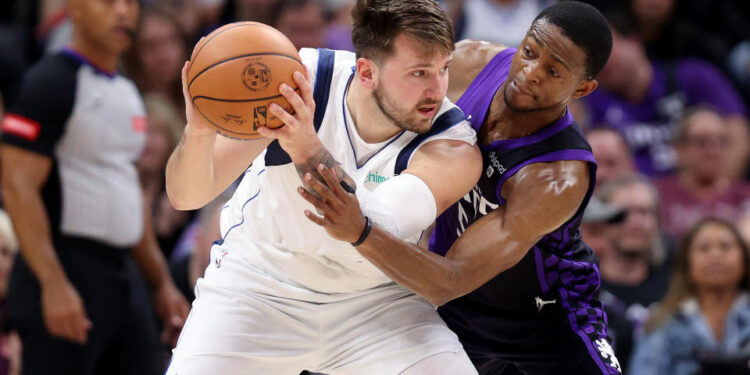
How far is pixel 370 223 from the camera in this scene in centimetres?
348

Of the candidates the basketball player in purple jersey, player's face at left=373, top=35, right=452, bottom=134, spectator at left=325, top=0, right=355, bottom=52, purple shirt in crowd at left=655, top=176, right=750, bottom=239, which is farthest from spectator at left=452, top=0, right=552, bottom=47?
player's face at left=373, top=35, right=452, bottom=134

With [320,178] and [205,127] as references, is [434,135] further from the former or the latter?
[205,127]

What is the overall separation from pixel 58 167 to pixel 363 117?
2.38 meters

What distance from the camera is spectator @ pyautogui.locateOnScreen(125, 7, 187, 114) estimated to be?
8438mm

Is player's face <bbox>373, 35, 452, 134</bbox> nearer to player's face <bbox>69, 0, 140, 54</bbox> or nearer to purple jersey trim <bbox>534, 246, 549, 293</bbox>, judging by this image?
purple jersey trim <bbox>534, 246, 549, 293</bbox>

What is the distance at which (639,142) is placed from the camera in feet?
28.9

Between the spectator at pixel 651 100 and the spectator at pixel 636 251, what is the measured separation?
1.45 meters

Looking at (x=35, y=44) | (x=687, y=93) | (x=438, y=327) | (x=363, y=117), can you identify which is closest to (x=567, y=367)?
(x=438, y=327)

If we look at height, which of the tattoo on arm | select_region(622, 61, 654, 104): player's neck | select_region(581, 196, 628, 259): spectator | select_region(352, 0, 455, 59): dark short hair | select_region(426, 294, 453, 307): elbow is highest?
select_region(352, 0, 455, 59): dark short hair

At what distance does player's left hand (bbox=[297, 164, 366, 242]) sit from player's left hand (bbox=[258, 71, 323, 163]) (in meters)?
0.09

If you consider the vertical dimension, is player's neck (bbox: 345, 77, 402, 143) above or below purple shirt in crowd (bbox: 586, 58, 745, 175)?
above

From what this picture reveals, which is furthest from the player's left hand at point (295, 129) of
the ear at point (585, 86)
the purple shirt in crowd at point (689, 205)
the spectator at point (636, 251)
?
the purple shirt in crowd at point (689, 205)

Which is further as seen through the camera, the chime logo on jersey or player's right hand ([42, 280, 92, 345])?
player's right hand ([42, 280, 92, 345])

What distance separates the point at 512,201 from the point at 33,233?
274cm
